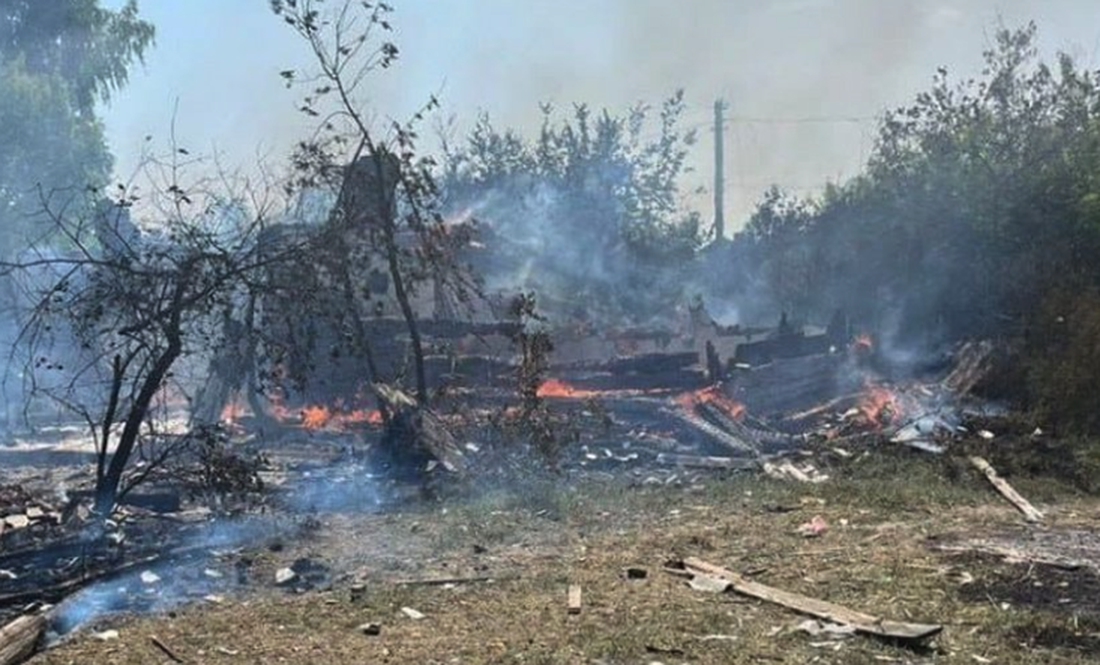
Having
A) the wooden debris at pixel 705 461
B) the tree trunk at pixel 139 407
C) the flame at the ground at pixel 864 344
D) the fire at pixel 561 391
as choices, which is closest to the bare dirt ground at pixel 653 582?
the wooden debris at pixel 705 461

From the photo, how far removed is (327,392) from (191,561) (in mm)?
8176

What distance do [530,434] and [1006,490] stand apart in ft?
16.8

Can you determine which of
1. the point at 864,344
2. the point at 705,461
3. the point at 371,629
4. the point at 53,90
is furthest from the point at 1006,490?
the point at 53,90

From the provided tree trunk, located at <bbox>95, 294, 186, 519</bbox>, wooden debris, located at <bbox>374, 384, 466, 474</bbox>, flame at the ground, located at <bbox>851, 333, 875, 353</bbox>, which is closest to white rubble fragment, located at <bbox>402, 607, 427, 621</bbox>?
tree trunk, located at <bbox>95, 294, 186, 519</bbox>

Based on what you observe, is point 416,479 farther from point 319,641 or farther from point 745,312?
point 745,312

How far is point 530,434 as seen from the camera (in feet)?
39.2

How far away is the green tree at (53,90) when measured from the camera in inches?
918

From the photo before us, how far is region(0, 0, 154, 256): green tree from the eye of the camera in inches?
918

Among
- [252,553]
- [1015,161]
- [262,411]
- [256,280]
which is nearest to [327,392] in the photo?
[262,411]

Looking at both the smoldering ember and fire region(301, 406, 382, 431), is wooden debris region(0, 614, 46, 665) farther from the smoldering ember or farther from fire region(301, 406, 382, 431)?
fire region(301, 406, 382, 431)

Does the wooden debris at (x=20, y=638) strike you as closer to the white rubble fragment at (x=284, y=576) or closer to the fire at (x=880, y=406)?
the white rubble fragment at (x=284, y=576)

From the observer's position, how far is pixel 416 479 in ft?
37.5

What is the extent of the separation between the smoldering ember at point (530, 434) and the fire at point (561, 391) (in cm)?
18

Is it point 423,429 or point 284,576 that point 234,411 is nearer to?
point 423,429
